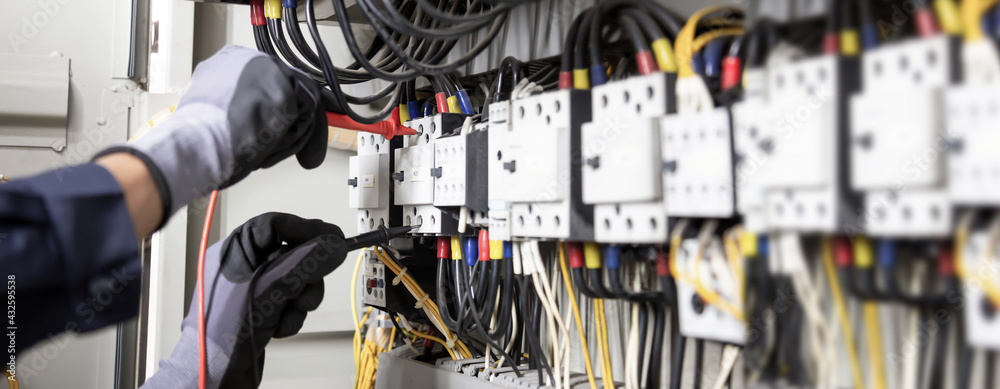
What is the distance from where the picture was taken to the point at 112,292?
70 centimetres

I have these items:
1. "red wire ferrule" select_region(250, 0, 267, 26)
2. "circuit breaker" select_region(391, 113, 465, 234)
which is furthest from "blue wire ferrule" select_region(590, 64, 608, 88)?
"red wire ferrule" select_region(250, 0, 267, 26)

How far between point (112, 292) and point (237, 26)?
42.7 inches

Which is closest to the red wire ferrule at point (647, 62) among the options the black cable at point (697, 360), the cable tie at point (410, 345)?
the black cable at point (697, 360)

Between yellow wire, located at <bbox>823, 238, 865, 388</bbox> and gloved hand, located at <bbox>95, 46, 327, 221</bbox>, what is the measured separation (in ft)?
2.23

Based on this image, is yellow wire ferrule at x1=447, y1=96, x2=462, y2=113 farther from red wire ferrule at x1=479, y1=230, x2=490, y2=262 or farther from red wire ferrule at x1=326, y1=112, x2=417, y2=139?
red wire ferrule at x1=479, y1=230, x2=490, y2=262

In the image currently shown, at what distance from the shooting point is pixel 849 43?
490 mm

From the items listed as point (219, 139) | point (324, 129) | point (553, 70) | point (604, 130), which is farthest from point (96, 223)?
point (553, 70)

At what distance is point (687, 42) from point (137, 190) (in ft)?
2.13

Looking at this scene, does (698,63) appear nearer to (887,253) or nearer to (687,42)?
(687,42)

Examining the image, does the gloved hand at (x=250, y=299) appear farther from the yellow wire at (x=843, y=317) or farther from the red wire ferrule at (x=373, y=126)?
the yellow wire at (x=843, y=317)

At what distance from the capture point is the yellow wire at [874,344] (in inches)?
19.7

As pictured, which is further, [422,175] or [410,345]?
[410,345]

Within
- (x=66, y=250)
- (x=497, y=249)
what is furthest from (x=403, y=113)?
(x=66, y=250)

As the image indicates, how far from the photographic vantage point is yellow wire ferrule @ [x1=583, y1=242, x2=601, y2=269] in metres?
0.89
